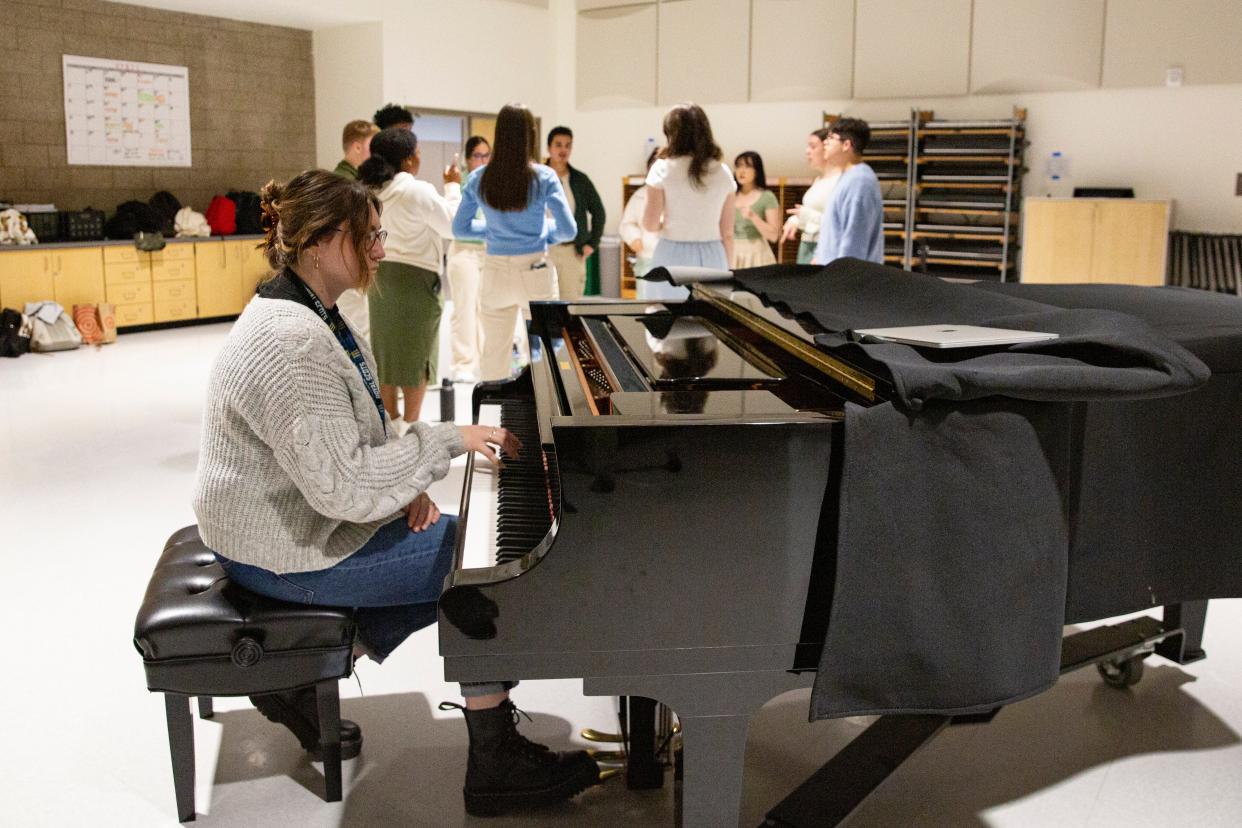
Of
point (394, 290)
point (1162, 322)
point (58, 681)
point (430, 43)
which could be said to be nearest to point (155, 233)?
point (430, 43)

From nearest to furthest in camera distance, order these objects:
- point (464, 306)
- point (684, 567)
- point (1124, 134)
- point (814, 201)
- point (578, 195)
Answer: point (684, 567)
point (814, 201)
point (578, 195)
point (464, 306)
point (1124, 134)

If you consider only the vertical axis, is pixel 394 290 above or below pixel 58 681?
above

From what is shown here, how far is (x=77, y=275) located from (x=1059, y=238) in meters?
7.23

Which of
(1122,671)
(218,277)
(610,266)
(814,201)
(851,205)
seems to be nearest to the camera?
(1122,671)

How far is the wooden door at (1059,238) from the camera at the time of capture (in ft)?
25.7

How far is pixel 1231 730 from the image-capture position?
2.82m

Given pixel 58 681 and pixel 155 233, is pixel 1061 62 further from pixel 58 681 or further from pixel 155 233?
pixel 58 681

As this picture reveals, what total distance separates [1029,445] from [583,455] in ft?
2.35

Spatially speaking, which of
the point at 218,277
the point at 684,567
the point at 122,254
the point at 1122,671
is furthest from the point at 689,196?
the point at 218,277

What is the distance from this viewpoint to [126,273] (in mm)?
8938

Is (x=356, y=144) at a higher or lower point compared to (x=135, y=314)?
higher

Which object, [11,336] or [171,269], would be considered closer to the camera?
[11,336]

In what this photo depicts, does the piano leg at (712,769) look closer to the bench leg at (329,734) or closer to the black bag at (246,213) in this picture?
the bench leg at (329,734)

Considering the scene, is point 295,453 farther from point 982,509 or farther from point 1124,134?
point 1124,134
